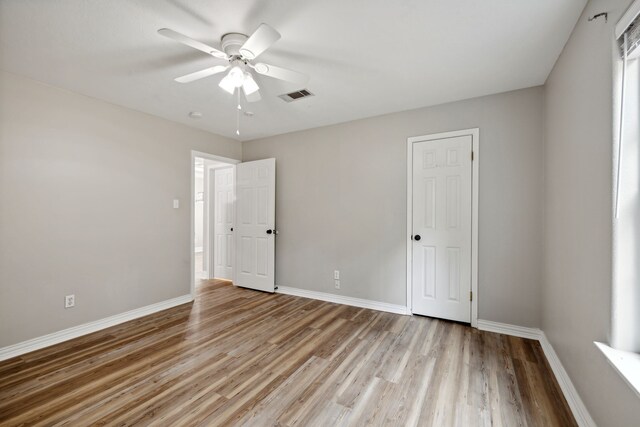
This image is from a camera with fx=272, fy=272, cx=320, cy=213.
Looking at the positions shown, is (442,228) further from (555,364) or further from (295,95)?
(295,95)

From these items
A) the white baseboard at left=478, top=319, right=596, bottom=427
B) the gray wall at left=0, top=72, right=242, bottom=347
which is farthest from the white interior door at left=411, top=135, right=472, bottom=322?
the gray wall at left=0, top=72, right=242, bottom=347

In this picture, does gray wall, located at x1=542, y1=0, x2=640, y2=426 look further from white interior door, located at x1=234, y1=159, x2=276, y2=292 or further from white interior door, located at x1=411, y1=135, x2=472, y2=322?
white interior door, located at x1=234, y1=159, x2=276, y2=292

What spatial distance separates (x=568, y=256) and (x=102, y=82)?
13.8ft

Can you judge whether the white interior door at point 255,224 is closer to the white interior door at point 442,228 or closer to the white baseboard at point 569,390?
the white interior door at point 442,228

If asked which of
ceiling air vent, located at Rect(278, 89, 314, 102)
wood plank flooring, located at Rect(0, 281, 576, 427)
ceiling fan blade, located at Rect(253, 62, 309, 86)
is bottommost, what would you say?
wood plank flooring, located at Rect(0, 281, 576, 427)

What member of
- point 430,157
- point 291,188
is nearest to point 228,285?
point 291,188

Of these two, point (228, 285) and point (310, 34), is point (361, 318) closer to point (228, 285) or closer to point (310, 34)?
point (228, 285)

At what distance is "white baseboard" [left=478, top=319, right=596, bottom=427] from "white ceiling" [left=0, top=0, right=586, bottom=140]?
7.90ft

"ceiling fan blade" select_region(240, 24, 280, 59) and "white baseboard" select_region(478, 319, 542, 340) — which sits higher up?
"ceiling fan blade" select_region(240, 24, 280, 59)

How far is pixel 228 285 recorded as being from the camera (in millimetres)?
4750

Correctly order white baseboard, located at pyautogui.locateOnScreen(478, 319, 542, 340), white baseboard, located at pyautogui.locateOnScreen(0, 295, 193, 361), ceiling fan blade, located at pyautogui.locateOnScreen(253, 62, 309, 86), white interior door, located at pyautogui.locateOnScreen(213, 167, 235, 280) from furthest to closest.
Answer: white interior door, located at pyautogui.locateOnScreen(213, 167, 235, 280), white baseboard, located at pyautogui.locateOnScreen(478, 319, 542, 340), white baseboard, located at pyautogui.locateOnScreen(0, 295, 193, 361), ceiling fan blade, located at pyautogui.locateOnScreen(253, 62, 309, 86)

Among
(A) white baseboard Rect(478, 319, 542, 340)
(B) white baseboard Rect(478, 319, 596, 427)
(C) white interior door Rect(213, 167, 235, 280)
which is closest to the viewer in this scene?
(B) white baseboard Rect(478, 319, 596, 427)

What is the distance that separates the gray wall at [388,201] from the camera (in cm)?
275

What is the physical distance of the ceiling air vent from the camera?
2834 mm
